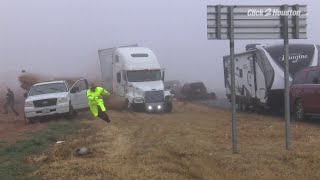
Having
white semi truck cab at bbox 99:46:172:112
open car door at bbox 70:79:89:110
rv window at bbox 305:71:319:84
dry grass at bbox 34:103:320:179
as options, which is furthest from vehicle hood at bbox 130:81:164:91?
dry grass at bbox 34:103:320:179

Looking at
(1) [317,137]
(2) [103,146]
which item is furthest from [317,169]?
(2) [103,146]

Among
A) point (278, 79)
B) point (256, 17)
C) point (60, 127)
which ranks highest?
point (256, 17)

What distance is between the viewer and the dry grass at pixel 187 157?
947cm

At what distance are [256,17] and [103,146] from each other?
Result: 4.76m

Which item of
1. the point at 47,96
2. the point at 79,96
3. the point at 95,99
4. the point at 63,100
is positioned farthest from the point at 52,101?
the point at 95,99

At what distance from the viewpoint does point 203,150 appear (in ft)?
38.7

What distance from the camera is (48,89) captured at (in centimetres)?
2494

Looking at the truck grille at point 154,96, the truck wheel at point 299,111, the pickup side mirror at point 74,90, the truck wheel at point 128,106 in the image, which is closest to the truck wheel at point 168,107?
the truck grille at point 154,96

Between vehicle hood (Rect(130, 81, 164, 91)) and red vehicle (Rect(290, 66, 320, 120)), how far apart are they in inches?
394

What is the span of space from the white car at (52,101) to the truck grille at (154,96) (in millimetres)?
4193

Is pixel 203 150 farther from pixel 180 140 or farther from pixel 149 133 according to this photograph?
pixel 149 133

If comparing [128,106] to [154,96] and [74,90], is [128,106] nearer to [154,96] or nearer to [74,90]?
[154,96]

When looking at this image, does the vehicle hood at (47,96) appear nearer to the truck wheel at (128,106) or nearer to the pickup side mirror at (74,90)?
the pickup side mirror at (74,90)

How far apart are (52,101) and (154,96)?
21.8 feet
